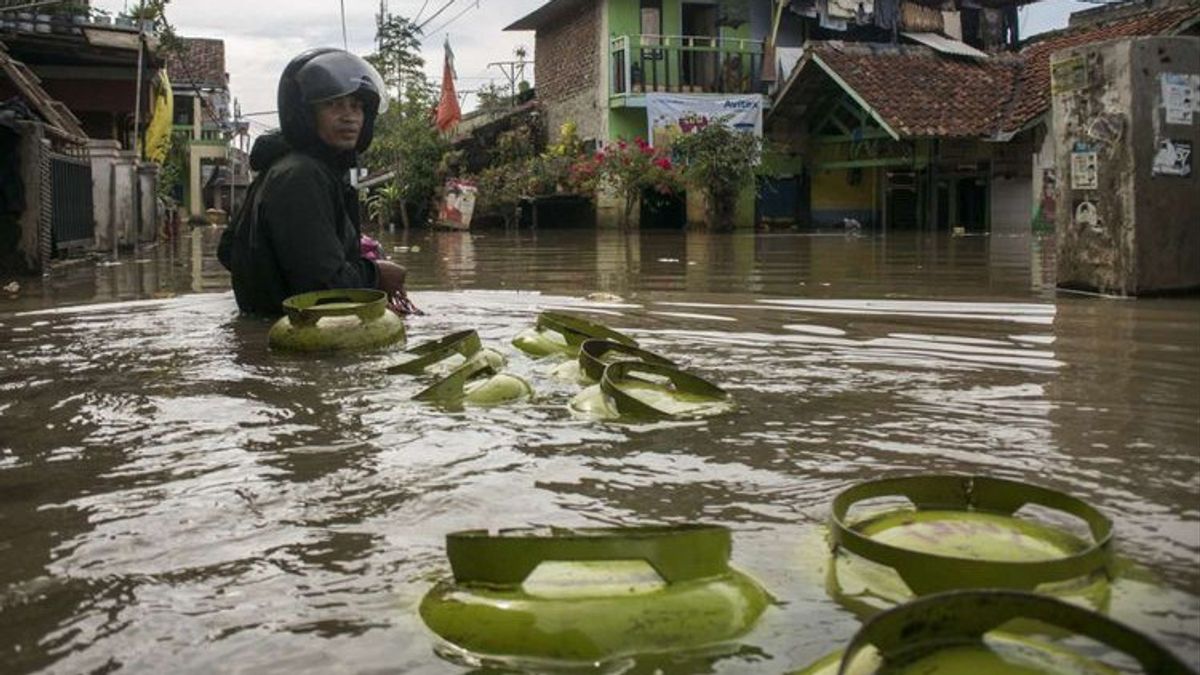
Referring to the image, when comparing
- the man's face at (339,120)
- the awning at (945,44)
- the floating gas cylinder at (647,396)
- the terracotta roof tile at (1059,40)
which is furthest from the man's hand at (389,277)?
the awning at (945,44)

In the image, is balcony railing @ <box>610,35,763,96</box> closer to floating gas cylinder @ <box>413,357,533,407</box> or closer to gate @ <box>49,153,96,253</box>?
gate @ <box>49,153,96,253</box>

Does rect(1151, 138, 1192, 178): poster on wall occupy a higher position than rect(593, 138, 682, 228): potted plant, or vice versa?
rect(593, 138, 682, 228): potted plant

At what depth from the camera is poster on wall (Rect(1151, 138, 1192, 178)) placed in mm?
6418

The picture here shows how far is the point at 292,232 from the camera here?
201 inches

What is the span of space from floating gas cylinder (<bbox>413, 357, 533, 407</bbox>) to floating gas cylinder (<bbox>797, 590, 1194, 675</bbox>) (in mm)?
2219

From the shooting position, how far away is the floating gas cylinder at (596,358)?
362 cm

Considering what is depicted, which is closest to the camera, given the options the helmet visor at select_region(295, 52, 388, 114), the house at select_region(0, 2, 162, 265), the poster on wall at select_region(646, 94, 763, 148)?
the helmet visor at select_region(295, 52, 388, 114)

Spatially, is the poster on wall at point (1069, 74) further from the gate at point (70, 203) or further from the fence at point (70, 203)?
the gate at point (70, 203)

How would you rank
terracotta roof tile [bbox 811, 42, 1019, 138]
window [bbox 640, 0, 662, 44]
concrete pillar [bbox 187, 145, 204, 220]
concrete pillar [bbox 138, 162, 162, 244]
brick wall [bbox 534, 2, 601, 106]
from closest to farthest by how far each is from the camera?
1. concrete pillar [bbox 138, 162, 162, 244]
2. terracotta roof tile [bbox 811, 42, 1019, 138]
3. window [bbox 640, 0, 662, 44]
4. brick wall [bbox 534, 2, 601, 106]
5. concrete pillar [bbox 187, 145, 204, 220]

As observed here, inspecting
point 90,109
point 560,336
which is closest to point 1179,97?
point 560,336

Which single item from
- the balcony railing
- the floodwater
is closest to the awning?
the balcony railing

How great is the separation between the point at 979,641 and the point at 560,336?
338 centimetres

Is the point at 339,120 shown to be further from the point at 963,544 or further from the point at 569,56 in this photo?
the point at 569,56

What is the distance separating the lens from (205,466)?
8.91 feet
